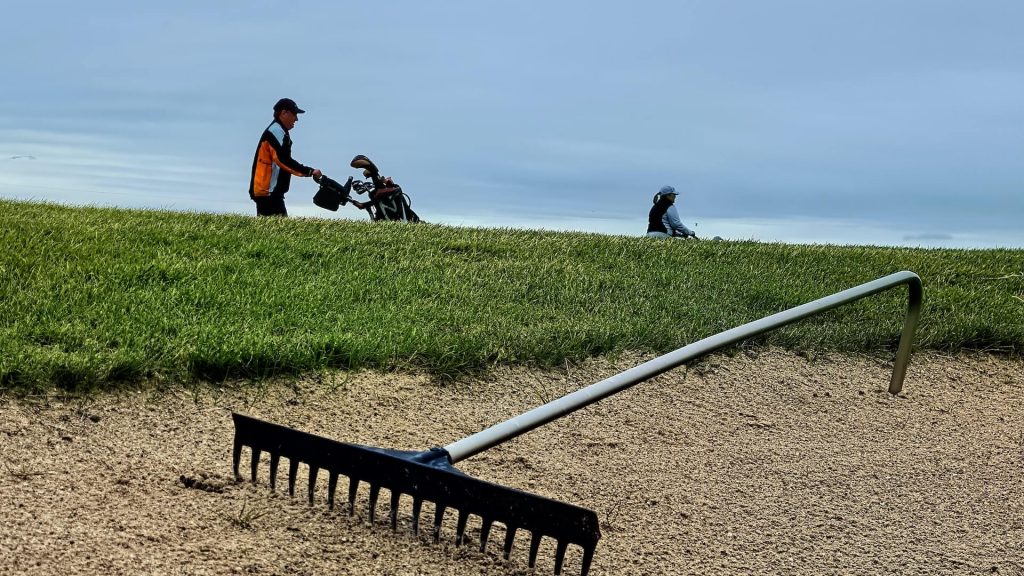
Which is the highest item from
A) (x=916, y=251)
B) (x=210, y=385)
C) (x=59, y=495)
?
(x=916, y=251)

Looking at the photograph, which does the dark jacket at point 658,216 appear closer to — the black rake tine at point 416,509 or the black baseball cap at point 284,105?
the black baseball cap at point 284,105

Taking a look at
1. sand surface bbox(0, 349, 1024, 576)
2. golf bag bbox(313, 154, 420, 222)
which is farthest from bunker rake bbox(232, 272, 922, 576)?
golf bag bbox(313, 154, 420, 222)

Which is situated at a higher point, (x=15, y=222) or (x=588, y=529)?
(x=15, y=222)

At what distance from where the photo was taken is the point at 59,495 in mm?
Result: 3842

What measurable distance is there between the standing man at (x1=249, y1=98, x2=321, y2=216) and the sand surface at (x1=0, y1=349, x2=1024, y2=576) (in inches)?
299

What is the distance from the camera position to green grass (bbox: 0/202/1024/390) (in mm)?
5301

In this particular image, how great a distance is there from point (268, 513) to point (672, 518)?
5.94ft

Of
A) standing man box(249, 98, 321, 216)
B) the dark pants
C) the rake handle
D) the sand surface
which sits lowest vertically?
the sand surface

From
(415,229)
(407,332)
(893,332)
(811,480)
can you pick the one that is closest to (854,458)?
(811,480)

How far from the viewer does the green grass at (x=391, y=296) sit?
5.30m

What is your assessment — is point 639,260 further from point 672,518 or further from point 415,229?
point 672,518

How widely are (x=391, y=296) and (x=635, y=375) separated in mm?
3191

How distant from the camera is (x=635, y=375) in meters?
3.95

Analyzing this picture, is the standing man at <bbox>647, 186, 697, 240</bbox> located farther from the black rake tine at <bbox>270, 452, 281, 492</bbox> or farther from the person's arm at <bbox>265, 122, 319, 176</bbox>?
the black rake tine at <bbox>270, 452, 281, 492</bbox>
